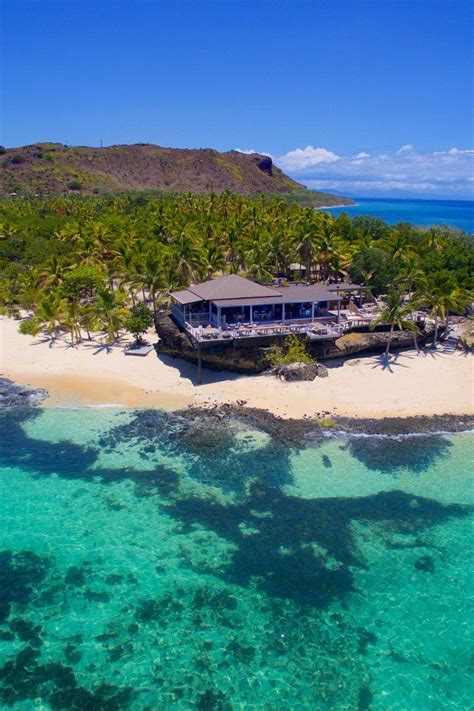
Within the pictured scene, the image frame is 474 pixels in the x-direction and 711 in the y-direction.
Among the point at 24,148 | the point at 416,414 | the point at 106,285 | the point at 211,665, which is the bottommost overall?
the point at 211,665

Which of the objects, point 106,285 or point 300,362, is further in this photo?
point 106,285

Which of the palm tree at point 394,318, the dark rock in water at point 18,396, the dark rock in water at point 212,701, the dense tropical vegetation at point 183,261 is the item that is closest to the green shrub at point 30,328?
the dense tropical vegetation at point 183,261

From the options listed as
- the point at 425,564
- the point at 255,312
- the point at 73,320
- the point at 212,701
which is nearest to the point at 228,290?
the point at 255,312

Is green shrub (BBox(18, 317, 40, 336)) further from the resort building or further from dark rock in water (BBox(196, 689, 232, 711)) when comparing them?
dark rock in water (BBox(196, 689, 232, 711))

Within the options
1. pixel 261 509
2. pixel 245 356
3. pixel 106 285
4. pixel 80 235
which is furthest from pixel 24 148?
pixel 261 509

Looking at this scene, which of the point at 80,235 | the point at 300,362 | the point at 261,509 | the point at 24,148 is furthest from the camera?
the point at 24,148

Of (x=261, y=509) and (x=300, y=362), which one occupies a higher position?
(x=300, y=362)

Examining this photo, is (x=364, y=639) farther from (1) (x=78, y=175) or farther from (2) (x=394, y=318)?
(1) (x=78, y=175)

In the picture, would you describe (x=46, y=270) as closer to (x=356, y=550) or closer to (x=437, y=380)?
(x=437, y=380)

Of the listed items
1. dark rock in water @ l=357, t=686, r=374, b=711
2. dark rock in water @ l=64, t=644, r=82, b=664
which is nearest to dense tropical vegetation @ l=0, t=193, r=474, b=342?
dark rock in water @ l=357, t=686, r=374, b=711
